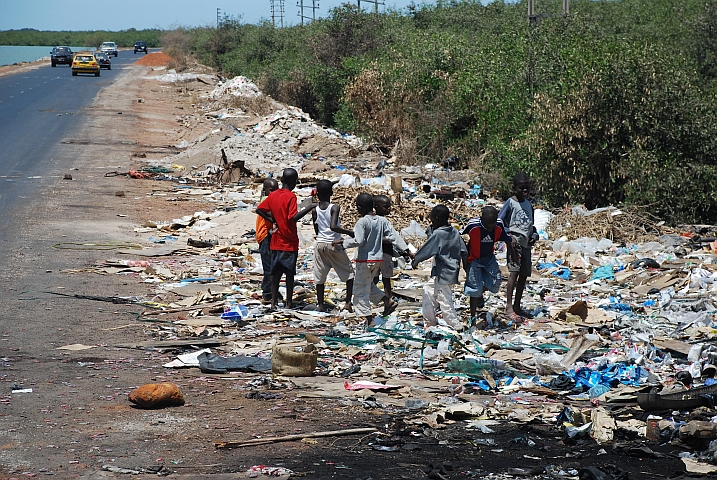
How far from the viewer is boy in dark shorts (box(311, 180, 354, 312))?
A: 8656 millimetres

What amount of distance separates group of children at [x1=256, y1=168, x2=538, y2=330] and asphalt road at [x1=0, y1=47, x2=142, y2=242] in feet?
19.3

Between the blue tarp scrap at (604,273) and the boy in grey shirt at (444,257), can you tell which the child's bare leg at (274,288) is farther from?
the blue tarp scrap at (604,273)

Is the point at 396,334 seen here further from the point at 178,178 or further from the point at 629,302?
the point at 178,178

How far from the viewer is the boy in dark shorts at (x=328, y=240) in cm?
866

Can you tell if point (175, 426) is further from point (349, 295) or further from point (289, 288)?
point (349, 295)

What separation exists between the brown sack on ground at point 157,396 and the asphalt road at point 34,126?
779 centimetres

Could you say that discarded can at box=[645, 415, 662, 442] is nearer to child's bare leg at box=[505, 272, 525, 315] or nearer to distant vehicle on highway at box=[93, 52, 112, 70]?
child's bare leg at box=[505, 272, 525, 315]

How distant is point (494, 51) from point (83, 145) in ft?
42.1

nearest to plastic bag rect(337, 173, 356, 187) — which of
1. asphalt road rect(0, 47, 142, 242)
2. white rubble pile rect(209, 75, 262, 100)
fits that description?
asphalt road rect(0, 47, 142, 242)

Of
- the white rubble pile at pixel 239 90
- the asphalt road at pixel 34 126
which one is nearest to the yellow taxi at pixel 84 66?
the asphalt road at pixel 34 126

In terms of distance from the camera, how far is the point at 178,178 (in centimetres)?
1991

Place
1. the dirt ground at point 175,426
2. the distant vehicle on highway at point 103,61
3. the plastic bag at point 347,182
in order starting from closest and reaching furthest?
the dirt ground at point 175,426
the plastic bag at point 347,182
the distant vehicle on highway at point 103,61

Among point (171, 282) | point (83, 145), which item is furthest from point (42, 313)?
point (83, 145)

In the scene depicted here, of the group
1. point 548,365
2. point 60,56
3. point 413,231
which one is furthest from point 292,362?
point 60,56
